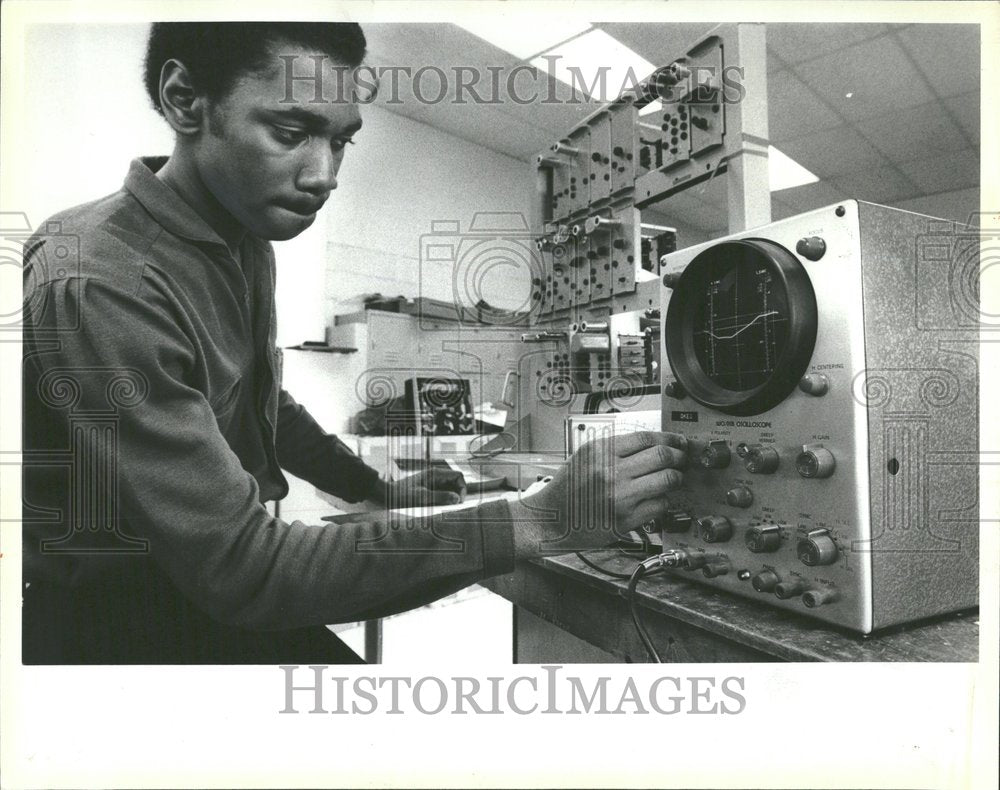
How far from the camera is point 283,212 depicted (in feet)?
3.64

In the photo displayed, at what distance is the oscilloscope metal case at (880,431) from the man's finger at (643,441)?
78mm

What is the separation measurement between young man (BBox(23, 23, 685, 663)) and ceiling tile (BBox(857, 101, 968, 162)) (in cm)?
258

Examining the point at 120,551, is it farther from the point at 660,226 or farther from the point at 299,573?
the point at 660,226

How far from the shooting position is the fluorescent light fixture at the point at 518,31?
3.13 feet

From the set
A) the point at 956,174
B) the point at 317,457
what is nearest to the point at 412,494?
the point at 317,457

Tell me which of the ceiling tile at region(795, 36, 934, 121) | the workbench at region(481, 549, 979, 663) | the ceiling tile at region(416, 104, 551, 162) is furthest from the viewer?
the ceiling tile at region(795, 36, 934, 121)

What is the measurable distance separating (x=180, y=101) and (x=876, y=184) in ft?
12.8

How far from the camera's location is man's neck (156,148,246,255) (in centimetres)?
100

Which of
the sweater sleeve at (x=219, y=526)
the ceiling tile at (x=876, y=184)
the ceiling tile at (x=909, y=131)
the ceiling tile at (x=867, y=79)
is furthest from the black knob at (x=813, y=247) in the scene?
the ceiling tile at (x=876, y=184)

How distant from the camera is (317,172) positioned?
1069 millimetres

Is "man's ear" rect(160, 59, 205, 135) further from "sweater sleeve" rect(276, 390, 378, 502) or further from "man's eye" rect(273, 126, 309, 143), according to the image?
"sweater sleeve" rect(276, 390, 378, 502)

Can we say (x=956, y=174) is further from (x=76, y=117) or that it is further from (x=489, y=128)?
(x=76, y=117)

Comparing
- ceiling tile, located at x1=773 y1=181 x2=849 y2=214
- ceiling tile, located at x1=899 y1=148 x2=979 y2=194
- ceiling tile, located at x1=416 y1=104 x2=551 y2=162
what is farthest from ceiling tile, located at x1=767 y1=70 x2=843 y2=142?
ceiling tile, located at x1=416 y1=104 x2=551 y2=162

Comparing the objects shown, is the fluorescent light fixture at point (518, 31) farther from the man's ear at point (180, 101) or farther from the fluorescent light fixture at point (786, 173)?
the fluorescent light fixture at point (786, 173)
